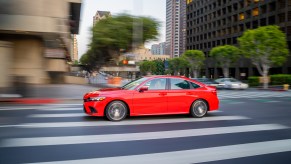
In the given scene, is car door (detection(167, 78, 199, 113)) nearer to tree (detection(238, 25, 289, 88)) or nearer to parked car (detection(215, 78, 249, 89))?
parked car (detection(215, 78, 249, 89))

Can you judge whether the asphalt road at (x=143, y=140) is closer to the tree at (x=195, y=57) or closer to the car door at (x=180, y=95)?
the car door at (x=180, y=95)

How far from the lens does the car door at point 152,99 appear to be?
819cm

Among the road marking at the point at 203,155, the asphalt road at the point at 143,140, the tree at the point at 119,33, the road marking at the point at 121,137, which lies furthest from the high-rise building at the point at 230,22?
the road marking at the point at 203,155

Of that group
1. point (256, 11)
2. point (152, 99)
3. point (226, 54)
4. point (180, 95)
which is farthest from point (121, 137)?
point (256, 11)

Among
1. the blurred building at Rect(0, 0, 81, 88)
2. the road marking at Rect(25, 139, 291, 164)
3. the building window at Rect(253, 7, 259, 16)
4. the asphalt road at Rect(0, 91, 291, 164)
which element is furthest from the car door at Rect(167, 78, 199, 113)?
the building window at Rect(253, 7, 259, 16)

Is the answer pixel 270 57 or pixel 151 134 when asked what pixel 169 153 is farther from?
pixel 270 57

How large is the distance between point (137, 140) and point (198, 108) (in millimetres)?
3627

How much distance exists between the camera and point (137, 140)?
584 centimetres

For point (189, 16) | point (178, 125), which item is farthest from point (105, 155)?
point (189, 16)

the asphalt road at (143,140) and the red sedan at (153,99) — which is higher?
the red sedan at (153,99)

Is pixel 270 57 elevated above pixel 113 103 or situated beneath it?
elevated above

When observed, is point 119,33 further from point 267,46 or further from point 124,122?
point 124,122

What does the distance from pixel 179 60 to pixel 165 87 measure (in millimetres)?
77305

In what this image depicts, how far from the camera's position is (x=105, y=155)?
15.6 ft
